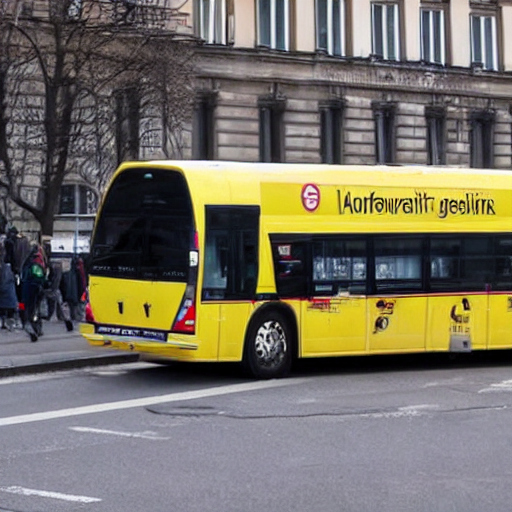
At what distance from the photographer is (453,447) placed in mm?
12078

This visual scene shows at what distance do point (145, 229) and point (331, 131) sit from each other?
28010 mm

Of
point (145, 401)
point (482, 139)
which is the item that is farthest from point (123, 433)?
point (482, 139)

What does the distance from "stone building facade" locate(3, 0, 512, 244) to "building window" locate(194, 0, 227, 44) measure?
0.14 ft

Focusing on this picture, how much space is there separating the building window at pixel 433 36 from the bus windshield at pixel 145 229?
3067 centimetres

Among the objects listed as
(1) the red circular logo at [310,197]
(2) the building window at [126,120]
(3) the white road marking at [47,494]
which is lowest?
(3) the white road marking at [47,494]

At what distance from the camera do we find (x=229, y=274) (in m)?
17.1

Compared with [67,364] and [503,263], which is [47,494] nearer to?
[67,364]

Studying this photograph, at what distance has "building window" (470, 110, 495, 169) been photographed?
4866 centimetres

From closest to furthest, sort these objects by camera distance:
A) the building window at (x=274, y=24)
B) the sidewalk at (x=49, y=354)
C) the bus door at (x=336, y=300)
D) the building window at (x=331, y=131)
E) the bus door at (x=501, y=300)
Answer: the bus door at (x=336, y=300)
the sidewalk at (x=49, y=354)
the bus door at (x=501, y=300)
the building window at (x=274, y=24)
the building window at (x=331, y=131)

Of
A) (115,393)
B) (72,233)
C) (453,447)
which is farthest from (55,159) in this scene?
(453,447)

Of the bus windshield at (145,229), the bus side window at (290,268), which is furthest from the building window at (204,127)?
the bus side window at (290,268)

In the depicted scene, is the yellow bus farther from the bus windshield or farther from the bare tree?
the bare tree

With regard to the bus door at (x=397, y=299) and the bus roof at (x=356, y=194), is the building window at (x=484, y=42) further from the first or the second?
the bus door at (x=397, y=299)

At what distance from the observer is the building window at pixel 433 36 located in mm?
47281
